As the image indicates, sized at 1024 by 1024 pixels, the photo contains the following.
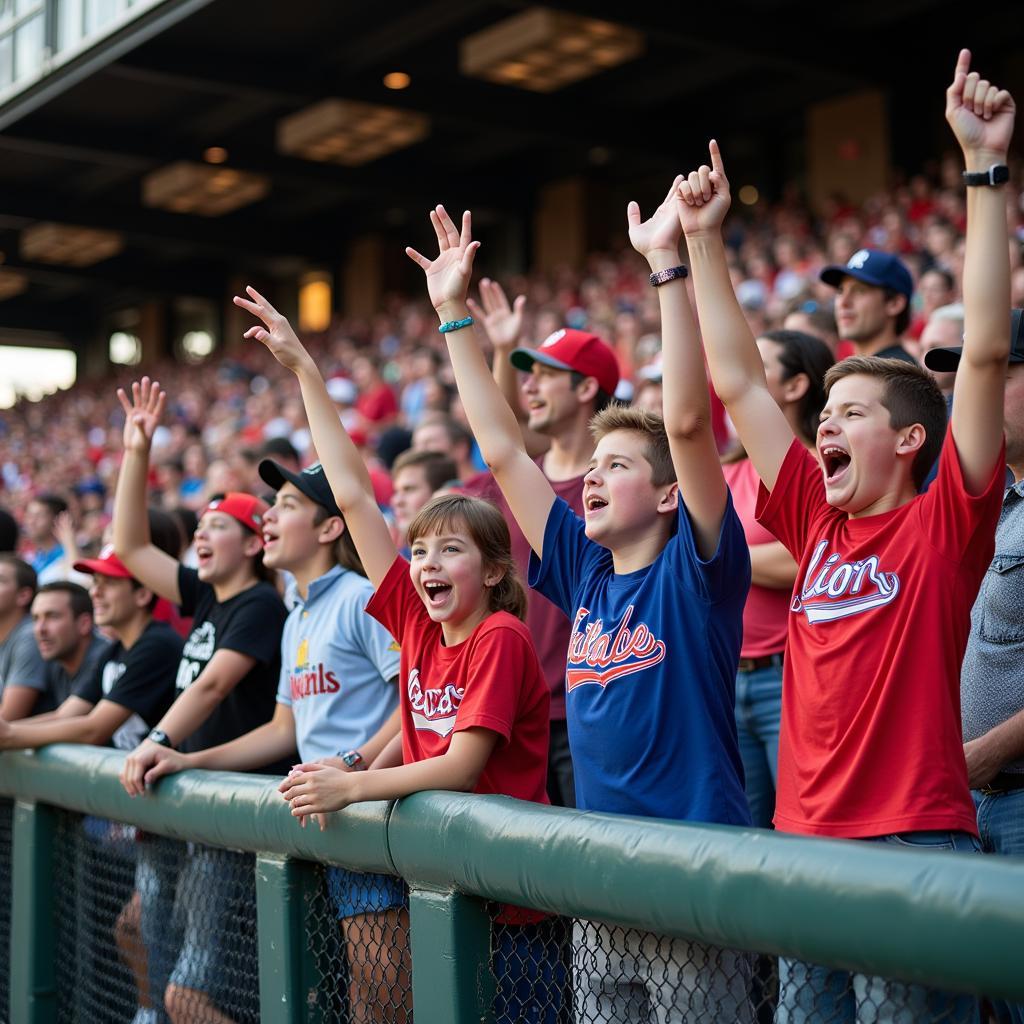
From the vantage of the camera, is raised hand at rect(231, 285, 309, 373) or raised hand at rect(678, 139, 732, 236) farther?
raised hand at rect(231, 285, 309, 373)

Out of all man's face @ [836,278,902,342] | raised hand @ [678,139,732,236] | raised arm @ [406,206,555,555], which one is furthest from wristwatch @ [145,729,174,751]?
man's face @ [836,278,902,342]

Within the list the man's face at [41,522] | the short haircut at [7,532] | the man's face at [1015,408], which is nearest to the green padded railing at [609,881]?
the man's face at [1015,408]

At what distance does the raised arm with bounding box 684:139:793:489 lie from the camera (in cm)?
275

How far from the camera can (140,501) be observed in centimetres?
448

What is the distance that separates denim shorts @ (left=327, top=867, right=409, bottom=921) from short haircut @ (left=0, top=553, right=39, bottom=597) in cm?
371

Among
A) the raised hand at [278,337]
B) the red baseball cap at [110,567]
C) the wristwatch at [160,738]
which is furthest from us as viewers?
the red baseball cap at [110,567]

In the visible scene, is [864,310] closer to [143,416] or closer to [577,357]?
[577,357]

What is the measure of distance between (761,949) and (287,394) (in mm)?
12795

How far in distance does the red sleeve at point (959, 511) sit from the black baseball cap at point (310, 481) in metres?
1.95

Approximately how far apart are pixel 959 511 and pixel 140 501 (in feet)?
9.44

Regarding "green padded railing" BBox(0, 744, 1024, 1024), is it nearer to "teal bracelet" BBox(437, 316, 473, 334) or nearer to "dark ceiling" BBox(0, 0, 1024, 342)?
"teal bracelet" BBox(437, 316, 473, 334)

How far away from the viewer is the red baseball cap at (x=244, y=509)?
4402 millimetres

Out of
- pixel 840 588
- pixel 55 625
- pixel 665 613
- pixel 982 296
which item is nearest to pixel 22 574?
pixel 55 625

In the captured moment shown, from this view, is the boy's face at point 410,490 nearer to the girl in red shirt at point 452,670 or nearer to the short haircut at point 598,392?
the short haircut at point 598,392
